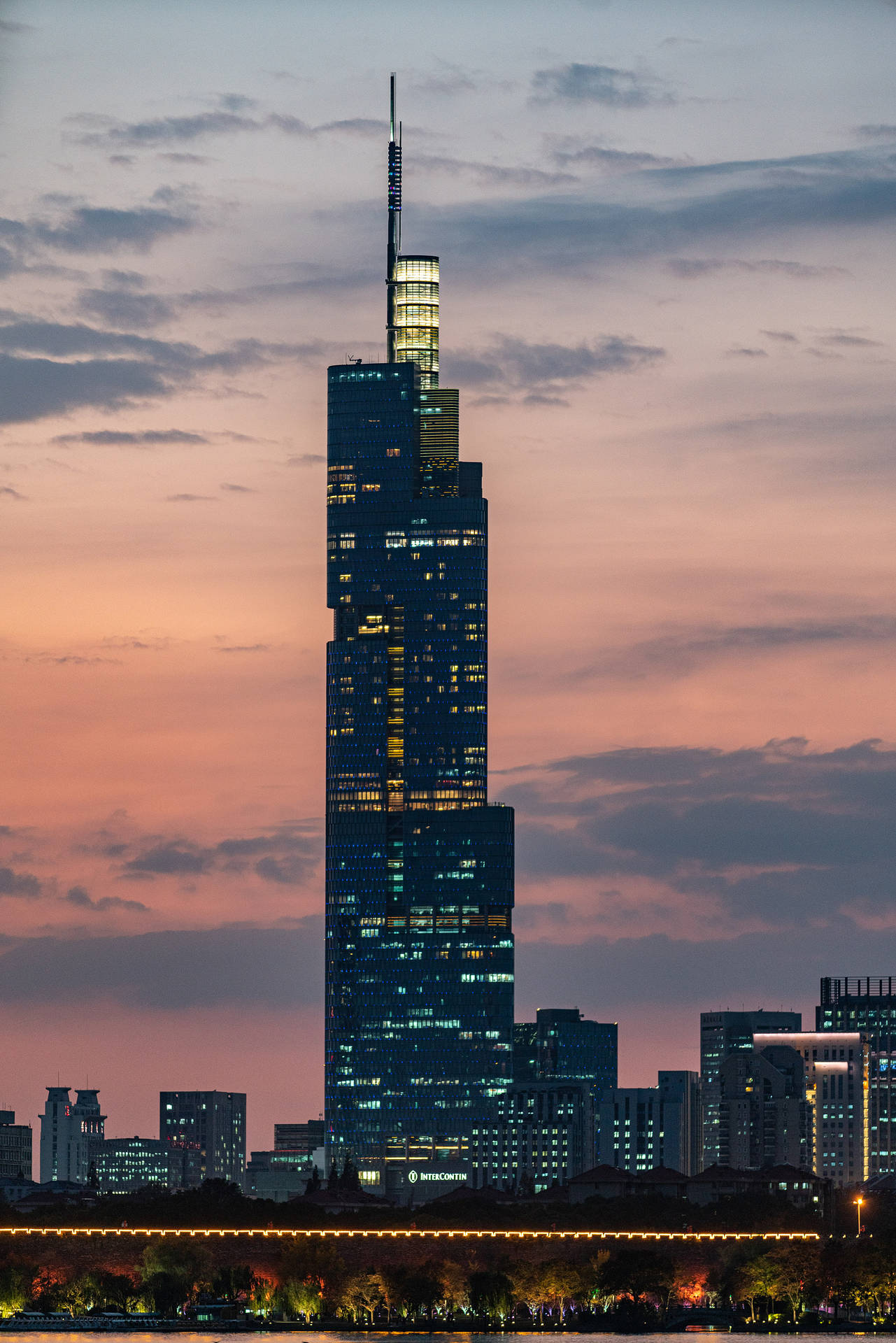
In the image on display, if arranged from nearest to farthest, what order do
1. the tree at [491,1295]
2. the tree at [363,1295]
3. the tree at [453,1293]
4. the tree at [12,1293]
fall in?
1. the tree at [491,1295]
2. the tree at [363,1295]
3. the tree at [12,1293]
4. the tree at [453,1293]

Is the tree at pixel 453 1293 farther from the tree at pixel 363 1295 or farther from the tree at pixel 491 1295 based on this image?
the tree at pixel 363 1295

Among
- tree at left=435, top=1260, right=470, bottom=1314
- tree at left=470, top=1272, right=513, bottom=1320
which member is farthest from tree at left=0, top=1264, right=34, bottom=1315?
tree at left=470, top=1272, right=513, bottom=1320

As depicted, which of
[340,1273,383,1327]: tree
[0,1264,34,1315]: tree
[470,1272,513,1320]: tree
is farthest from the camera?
[0,1264,34,1315]: tree

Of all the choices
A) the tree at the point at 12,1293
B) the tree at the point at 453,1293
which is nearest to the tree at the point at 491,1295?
the tree at the point at 453,1293

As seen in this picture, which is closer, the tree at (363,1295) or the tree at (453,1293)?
the tree at (363,1295)

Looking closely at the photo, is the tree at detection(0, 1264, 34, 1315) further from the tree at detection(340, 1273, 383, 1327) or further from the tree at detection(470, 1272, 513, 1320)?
the tree at detection(470, 1272, 513, 1320)

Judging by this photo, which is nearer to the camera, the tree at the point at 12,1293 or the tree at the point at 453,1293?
the tree at the point at 12,1293

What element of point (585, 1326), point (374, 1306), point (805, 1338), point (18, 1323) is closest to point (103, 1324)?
point (18, 1323)

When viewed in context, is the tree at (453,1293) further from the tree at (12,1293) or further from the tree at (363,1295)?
the tree at (12,1293)

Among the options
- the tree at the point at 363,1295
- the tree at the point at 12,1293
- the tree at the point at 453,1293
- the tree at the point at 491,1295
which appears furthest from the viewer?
the tree at the point at 453,1293

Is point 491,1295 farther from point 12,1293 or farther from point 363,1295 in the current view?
point 12,1293

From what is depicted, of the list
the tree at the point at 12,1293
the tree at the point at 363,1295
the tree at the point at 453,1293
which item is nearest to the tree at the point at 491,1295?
the tree at the point at 453,1293

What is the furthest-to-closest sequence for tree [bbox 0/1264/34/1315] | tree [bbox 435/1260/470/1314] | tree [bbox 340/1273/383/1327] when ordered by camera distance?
tree [bbox 435/1260/470/1314] → tree [bbox 0/1264/34/1315] → tree [bbox 340/1273/383/1327]

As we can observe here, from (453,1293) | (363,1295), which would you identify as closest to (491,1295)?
(453,1293)
